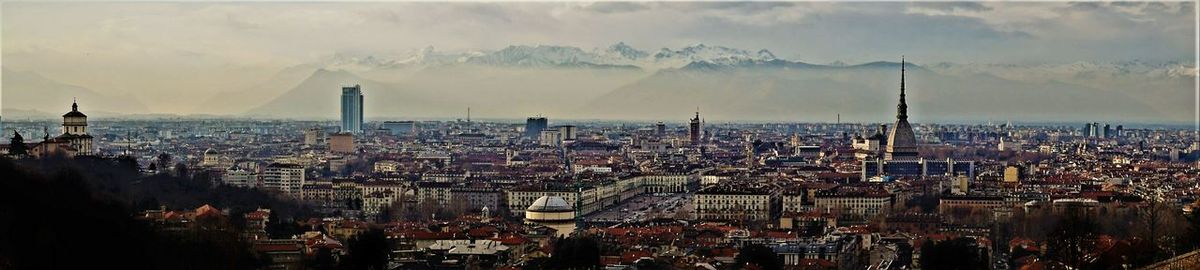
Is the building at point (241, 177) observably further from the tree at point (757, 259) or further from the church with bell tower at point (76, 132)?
the tree at point (757, 259)

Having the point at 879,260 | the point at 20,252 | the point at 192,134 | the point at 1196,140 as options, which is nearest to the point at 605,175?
the point at 1196,140

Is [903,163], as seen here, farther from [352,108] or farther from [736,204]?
[352,108]

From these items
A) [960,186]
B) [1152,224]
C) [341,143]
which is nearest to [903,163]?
[960,186]

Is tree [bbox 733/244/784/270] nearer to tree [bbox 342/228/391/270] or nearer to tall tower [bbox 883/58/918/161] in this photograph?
tree [bbox 342/228/391/270]

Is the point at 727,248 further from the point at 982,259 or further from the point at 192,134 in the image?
the point at 192,134

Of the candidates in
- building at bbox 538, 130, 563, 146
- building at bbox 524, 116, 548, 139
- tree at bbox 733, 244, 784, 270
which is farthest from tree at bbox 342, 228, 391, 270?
building at bbox 524, 116, 548, 139
